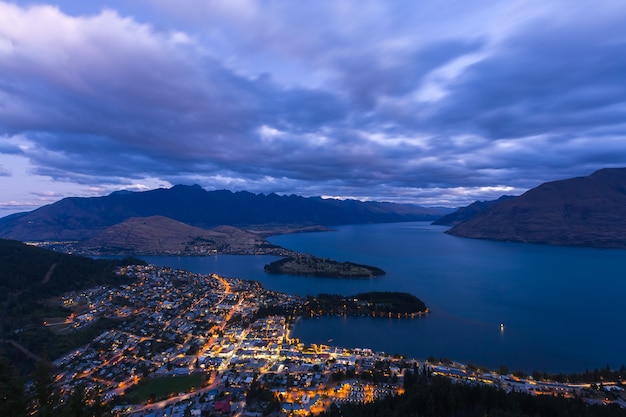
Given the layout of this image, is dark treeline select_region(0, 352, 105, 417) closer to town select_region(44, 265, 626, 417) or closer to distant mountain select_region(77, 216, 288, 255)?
town select_region(44, 265, 626, 417)

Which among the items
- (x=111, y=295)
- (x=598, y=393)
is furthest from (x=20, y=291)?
(x=598, y=393)

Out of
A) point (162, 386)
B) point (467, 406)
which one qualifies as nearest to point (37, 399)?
point (162, 386)

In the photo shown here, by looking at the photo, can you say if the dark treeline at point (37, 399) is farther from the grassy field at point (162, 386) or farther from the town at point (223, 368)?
the grassy field at point (162, 386)

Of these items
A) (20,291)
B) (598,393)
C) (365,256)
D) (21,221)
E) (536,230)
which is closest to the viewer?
(598,393)

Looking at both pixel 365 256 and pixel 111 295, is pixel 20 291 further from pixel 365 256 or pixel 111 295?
pixel 365 256

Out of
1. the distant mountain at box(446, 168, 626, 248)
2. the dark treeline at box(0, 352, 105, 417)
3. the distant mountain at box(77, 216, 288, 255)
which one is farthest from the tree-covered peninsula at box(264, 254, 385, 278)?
the distant mountain at box(446, 168, 626, 248)

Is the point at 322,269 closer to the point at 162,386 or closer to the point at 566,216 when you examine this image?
the point at 162,386

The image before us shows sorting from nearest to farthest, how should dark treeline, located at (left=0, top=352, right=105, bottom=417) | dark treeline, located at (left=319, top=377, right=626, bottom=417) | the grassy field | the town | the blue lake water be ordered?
dark treeline, located at (left=0, top=352, right=105, bottom=417) → dark treeline, located at (left=319, top=377, right=626, bottom=417) → the town → the grassy field → the blue lake water
